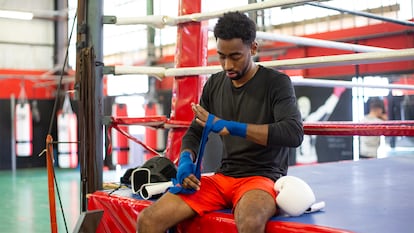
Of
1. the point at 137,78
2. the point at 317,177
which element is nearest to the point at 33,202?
the point at 317,177

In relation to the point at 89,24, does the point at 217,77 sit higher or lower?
lower

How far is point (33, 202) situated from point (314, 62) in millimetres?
4599

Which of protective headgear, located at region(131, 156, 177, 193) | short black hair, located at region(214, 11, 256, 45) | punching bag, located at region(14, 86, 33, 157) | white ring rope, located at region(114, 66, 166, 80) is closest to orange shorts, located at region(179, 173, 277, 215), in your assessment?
protective headgear, located at region(131, 156, 177, 193)

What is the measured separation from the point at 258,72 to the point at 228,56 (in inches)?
6.1

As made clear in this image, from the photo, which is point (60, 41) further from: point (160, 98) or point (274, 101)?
point (274, 101)

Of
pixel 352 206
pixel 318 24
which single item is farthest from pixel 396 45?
pixel 352 206

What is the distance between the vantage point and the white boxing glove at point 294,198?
4.86 ft

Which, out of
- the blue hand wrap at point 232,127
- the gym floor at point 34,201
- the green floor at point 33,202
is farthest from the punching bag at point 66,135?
the blue hand wrap at point 232,127

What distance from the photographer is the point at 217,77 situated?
189cm

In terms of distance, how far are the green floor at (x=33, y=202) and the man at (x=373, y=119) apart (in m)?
3.75

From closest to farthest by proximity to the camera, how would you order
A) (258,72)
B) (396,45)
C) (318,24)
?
(258,72) → (396,45) → (318,24)

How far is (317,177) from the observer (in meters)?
2.42

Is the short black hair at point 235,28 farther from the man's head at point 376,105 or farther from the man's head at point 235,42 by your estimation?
the man's head at point 376,105

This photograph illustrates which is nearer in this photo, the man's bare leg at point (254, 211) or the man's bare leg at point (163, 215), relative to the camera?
the man's bare leg at point (254, 211)
